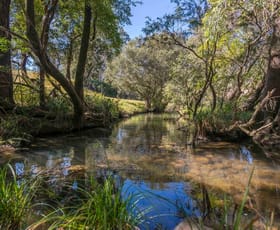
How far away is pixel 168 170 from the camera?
578 centimetres

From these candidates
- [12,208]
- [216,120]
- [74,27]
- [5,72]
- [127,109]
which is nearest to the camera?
[12,208]

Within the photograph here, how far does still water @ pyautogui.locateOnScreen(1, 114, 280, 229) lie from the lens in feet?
12.5

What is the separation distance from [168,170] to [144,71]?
88.9ft

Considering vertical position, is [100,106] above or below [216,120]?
above

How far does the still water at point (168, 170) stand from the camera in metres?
3.82

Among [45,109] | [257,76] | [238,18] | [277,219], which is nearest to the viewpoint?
[277,219]

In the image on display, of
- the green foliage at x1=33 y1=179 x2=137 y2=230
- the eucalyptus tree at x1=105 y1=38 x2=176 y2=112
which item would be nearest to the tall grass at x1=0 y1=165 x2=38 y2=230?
the green foliage at x1=33 y1=179 x2=137 y2=230

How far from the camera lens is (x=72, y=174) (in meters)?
5.18

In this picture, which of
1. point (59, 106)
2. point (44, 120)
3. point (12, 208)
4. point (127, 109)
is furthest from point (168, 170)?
point (127, 109)

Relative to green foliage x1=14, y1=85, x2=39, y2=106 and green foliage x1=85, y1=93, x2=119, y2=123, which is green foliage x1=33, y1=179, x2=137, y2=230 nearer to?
green foliage x1=14, y1=85, x2=39, y2=106

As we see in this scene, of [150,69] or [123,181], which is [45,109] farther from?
[150,69]

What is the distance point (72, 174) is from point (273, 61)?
7.76 metres

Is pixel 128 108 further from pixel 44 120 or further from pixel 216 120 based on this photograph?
pixel 216 120

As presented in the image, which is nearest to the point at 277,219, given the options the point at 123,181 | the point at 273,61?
the point at 123,181
